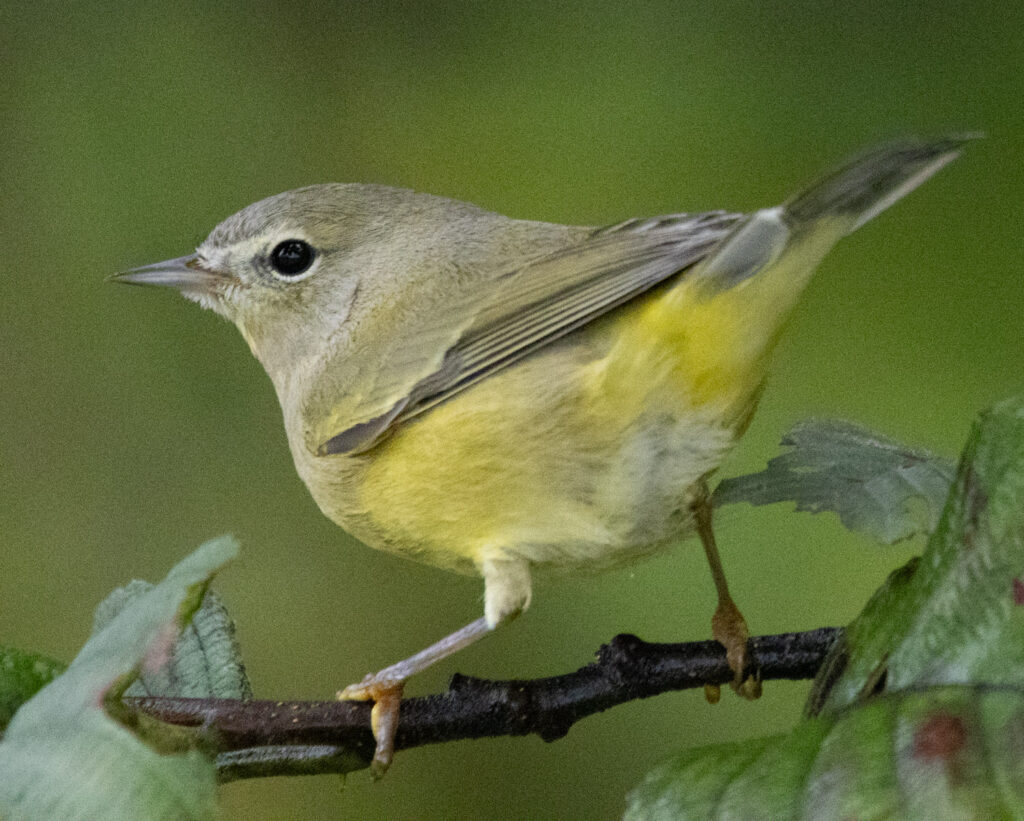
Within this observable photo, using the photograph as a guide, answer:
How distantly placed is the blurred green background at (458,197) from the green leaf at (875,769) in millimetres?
1243

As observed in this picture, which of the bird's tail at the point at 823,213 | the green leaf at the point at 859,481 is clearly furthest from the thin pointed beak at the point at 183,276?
the green leaf at the point at 859,481

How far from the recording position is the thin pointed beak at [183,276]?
1.40 metres

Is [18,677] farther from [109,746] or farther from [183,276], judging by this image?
[183,276]

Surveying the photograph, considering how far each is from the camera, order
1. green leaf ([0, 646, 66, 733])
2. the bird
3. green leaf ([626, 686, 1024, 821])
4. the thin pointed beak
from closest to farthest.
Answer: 1. green leaf ([626, 686, 1024, 821])
2. green leaf ([0, 646, 66, 733])
3. the bird
4. the thin pointed beak

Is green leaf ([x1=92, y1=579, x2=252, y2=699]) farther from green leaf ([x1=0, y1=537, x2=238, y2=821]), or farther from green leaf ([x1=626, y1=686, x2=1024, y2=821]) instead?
green leaf ([x1=626, y1=686, x2=1024, y2=821])

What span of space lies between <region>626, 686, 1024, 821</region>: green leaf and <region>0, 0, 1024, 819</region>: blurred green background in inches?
48.9

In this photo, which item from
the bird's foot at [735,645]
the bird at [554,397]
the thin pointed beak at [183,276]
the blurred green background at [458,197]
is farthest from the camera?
the blurred green background at [458,197]

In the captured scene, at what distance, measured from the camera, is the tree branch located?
83cm

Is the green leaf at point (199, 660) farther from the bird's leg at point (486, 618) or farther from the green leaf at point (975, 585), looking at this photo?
the green leaf at point (975, 585)

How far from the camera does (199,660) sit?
0.96 meters

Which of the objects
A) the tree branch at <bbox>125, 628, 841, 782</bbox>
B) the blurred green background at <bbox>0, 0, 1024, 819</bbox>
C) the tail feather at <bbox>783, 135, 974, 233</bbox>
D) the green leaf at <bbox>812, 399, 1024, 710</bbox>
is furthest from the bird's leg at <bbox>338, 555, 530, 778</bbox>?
the blurred green background at <bbox>0, 0, 1024, 819</bbox>

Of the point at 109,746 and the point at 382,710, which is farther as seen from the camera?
the point at 382,710

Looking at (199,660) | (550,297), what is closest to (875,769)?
(199,660)

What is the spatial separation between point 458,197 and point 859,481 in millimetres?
1392
